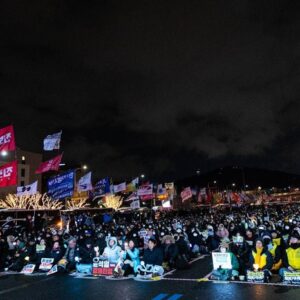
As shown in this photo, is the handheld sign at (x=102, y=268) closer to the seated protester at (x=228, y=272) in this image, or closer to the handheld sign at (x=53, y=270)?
the handheld sign at (x=53, y=270)

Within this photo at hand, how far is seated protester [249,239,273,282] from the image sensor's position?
36.0ft

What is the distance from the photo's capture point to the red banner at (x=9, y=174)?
20.3 meters

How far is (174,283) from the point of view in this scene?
37.1 ft

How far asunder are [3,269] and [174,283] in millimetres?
7939

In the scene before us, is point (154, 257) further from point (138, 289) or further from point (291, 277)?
point (291, 277)

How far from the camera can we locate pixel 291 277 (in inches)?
408

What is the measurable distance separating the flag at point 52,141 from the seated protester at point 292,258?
1985cm

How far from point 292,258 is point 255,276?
1.23 meters

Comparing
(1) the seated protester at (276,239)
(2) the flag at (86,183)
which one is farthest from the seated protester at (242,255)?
(2) the flag at (86,183)

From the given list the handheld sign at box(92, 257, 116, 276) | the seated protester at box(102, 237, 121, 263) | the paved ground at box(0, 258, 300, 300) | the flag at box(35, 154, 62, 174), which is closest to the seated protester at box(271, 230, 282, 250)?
the paved ground at box(0, 258, 300, 300)

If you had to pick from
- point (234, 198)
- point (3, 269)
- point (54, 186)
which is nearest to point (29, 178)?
point (234, 198)

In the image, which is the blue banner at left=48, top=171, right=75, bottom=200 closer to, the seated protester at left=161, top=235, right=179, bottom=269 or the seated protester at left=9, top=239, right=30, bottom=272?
the seated protester at left=9, top=239, right=30, bottom=272

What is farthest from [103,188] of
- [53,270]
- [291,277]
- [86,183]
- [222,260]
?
[291,277]

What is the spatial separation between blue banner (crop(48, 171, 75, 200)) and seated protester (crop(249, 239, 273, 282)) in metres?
14.8
